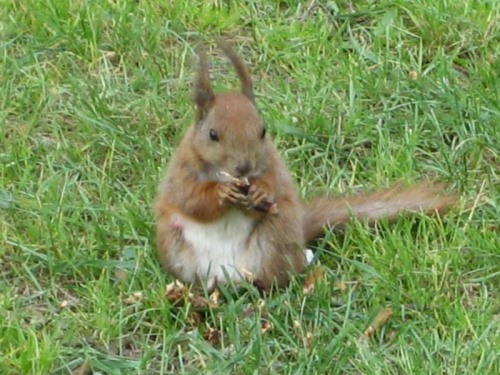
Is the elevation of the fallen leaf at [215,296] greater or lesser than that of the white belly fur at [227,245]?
lesser

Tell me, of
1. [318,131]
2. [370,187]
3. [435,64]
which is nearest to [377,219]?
[370,187]

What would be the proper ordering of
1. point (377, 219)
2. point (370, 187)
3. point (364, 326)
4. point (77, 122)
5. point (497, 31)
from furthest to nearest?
point (497, 31)
point (77, 122)
point (370, 187)
point (377, 219)
point (364, 326)

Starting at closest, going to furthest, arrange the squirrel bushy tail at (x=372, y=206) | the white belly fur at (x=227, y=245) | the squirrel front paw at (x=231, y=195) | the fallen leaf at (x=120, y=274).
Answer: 1. the squirrel front paw at (x=231, y=195)
2. the white belly fur at (x=227, y=245)
3. the fallen leaf at (x=120, y=274)
4. the squirrel bushy tail at (x=372, y=206)

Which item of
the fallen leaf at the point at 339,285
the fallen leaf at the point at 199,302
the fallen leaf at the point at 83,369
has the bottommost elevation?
the fallen leaf at the point at 83,369

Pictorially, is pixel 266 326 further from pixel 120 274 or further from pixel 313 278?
pixel 120 274

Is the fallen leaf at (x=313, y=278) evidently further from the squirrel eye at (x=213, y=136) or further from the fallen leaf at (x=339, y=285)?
the squirrel eye at (x=213, y=136)

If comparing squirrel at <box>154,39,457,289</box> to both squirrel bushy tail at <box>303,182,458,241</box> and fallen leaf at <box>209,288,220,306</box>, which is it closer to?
fallen leaf at <box>209,288,220,306</box>

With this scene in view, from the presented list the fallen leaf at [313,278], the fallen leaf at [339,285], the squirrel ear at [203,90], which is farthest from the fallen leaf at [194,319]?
the squirrel ear at [203,90]

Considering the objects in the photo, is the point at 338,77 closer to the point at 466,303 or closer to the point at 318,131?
the point at 318,131
